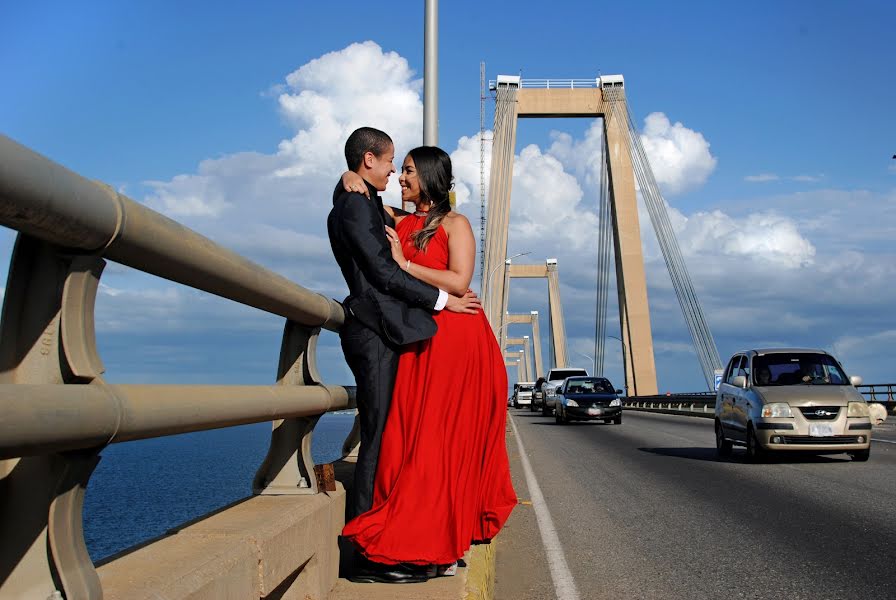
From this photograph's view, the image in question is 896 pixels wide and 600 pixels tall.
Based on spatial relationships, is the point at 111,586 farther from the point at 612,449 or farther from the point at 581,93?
the point at 581,93

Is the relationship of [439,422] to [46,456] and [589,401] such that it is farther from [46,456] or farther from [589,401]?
[589,401]

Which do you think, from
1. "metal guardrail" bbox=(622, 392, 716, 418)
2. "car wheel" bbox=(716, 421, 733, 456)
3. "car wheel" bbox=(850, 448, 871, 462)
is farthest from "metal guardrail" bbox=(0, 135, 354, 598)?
"metal guardrail" bbox=(622, 392, 716, 418)

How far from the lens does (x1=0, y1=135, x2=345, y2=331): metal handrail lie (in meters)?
1.83

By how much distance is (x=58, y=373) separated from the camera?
2.15 m

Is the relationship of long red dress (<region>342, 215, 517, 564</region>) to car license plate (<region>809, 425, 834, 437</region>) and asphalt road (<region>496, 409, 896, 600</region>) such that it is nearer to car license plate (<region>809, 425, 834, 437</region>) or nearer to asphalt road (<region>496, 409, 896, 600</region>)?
asphalt road (<region>496, 409, 896, 600</region>)

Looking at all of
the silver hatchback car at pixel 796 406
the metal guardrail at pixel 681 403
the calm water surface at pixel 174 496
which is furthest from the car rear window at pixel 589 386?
the calm water surface at pixel 174 496

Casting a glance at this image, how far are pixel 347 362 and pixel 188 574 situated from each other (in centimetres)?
213

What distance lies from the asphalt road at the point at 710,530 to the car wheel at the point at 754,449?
0.20m

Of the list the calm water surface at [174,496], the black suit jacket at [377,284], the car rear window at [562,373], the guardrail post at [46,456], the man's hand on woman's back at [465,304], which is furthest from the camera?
the car rear window at [562,373]

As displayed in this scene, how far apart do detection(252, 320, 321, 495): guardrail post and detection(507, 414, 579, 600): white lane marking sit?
2107mm

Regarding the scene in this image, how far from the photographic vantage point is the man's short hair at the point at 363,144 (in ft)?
15.2

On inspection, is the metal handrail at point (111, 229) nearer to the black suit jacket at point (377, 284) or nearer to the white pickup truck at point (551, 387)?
the black suit jacket at point (377, 284)

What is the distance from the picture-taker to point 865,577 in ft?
19.3

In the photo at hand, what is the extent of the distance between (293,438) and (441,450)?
2.05 feet
